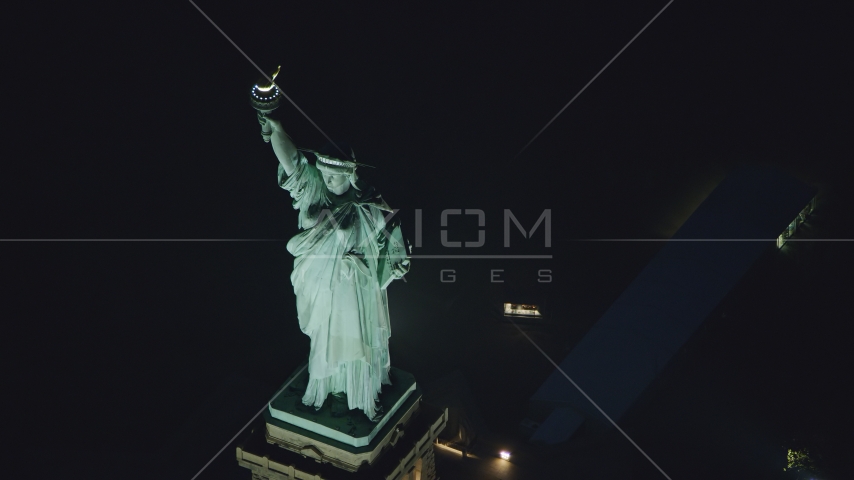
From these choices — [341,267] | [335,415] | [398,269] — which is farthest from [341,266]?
[335,415]

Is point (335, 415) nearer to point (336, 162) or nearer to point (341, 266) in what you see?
point (341, 266)

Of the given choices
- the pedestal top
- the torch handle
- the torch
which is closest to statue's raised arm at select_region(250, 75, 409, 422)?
the pedestal top

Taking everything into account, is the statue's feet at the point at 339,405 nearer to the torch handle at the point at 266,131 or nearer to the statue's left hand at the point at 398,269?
the statue's left hand at the point at 398,269

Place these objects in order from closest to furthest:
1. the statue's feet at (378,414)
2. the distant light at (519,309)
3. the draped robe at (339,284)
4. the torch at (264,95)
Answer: the torch at (264,95), the draped robe at (339,284), the statue's feet at (378,414), the distant light at (519,309)

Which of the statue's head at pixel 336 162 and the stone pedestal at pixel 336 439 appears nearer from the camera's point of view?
the statue's head at pixel 336 162

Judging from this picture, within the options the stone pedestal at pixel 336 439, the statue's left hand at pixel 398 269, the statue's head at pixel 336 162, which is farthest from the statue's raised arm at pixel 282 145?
the stone pedestal at pixel 336 439

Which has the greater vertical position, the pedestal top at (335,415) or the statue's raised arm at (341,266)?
the statue's raised arm at (341,266)

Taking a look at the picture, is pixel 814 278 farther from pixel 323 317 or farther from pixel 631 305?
pixel 323 317
